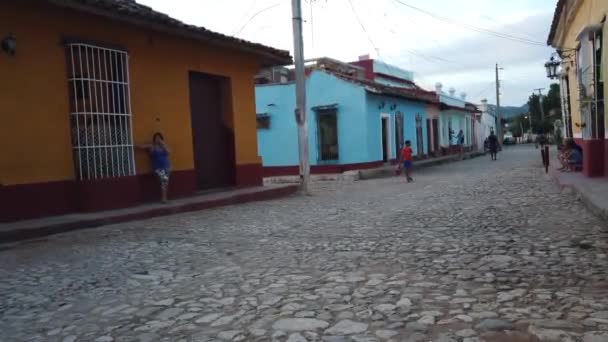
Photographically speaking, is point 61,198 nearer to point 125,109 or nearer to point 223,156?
point 125,109

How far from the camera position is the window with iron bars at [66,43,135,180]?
817 centimetres

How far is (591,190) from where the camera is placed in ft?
26.7

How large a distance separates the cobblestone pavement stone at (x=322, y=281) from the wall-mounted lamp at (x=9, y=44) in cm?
258

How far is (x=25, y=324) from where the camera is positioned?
138 inches

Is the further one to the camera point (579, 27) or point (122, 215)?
point (579, 27)

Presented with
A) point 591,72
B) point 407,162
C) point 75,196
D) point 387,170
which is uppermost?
point 591,72

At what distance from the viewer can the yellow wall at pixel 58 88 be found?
24.0 ft

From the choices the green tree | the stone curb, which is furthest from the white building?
the stone curb

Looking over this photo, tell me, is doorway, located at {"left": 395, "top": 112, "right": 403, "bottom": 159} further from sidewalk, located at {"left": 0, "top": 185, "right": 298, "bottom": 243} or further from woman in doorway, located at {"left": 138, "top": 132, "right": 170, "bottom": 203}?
woman in doorway, located at {"left": 138, "top": 132, "right": 170, "bottom": 203}

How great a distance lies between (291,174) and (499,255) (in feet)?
49.4

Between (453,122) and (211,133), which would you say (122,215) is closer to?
(211,133)

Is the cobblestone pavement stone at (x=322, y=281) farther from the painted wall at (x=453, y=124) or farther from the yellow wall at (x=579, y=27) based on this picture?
the painted wall at (x=453, y=124)

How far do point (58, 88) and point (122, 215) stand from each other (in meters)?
2.06

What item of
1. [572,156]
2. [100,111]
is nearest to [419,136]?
[572,156]
